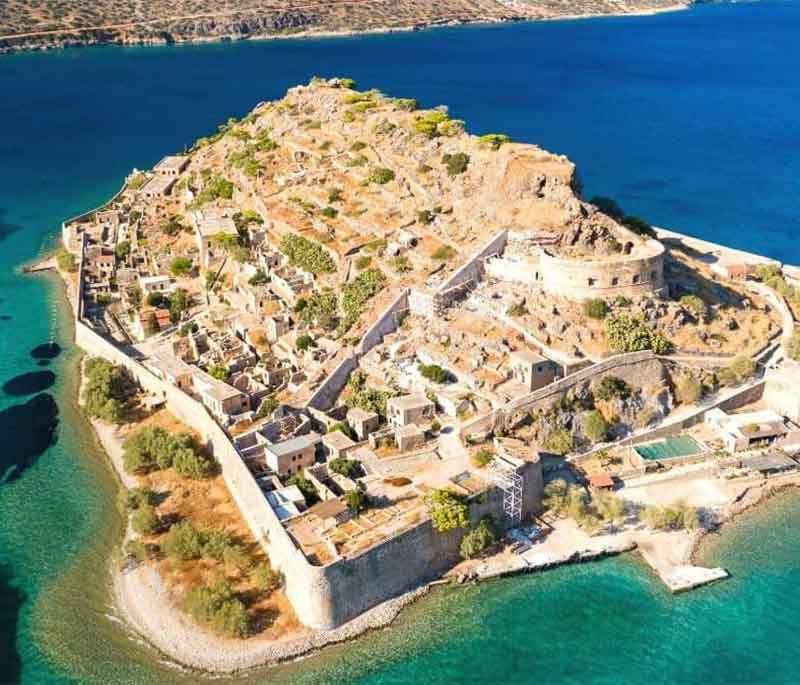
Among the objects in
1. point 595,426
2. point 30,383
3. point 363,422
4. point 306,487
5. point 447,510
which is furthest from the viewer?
point 30,383

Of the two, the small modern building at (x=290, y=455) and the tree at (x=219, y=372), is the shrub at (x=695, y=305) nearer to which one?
the small modern building at (x=290, y=455)

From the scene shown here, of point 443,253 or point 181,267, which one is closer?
point 443,253

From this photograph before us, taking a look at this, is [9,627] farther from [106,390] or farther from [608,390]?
[608,390]

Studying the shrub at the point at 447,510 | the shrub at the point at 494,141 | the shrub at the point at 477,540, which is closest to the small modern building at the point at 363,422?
the shrub at the point at 447,510

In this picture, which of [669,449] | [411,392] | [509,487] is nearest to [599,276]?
[669,449]

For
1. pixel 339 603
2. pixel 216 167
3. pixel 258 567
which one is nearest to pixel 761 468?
pixel 339 603

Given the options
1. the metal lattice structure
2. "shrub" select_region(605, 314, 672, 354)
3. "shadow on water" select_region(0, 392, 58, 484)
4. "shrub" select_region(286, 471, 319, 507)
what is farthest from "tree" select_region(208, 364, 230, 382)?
"shrub" select_region(605, 314, 672, 354)
